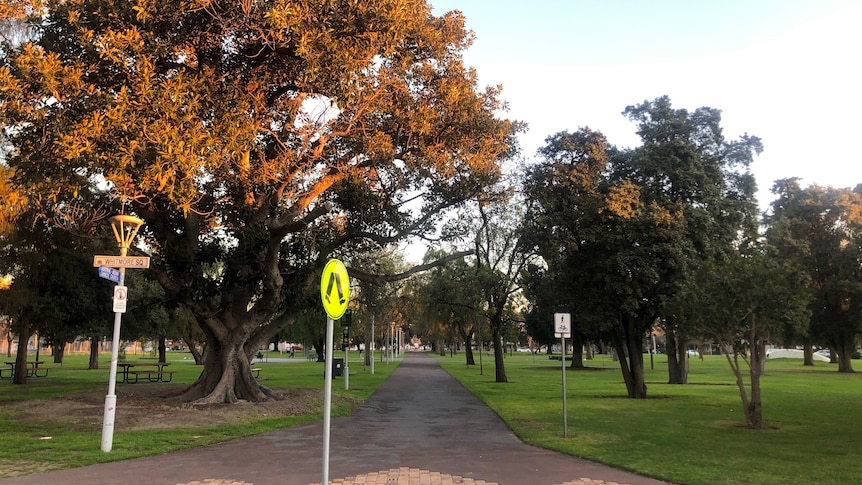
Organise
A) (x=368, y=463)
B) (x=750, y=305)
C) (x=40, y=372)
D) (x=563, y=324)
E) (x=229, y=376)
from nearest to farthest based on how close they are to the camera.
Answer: (x=368, y=463), (x=563, y=324), (x=750, y=305), (x=229, y=376), (x=40, y=372)

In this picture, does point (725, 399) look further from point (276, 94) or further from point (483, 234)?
point (276, 94)

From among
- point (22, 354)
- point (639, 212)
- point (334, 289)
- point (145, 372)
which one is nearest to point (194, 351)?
point (22, 354)

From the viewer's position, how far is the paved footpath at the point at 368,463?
25.1 feet

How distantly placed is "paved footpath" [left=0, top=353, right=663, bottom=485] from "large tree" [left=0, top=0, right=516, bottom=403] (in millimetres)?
4728

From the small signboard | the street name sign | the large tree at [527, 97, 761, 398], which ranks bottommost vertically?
the small signboard

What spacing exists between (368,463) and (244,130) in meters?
6.63

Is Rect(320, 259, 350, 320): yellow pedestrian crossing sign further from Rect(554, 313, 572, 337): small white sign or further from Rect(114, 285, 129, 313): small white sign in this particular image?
Rect(554, 313, 572, 337): small white sign

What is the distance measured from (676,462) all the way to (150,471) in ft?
26.2

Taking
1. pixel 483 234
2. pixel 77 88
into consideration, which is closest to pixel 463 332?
pixel 483 234

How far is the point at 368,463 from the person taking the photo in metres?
8.78

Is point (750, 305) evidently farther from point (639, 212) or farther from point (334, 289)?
point (334, 289)

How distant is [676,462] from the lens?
9164 mm

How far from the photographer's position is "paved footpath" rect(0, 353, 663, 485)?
25.1 feet

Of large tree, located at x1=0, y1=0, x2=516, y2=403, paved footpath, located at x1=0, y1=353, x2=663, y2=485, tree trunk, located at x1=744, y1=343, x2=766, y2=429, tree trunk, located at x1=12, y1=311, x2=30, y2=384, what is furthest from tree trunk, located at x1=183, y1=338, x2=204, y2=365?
tree trunk, located at x1=744, y1=343, x2=766, y2=429
